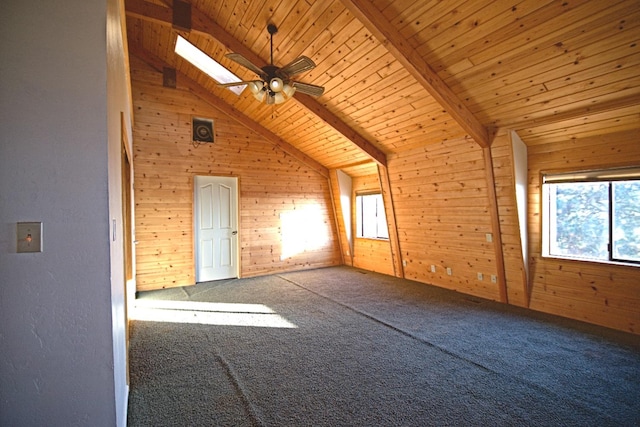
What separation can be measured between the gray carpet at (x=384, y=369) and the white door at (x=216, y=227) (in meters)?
1.66

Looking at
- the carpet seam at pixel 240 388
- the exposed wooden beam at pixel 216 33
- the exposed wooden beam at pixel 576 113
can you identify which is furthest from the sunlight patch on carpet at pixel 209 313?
the exposed wooden beam at pixel 576 113

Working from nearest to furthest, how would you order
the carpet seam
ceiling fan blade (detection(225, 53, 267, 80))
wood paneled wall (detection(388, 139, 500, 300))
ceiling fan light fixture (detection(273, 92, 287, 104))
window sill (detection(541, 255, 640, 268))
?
the carpet seam, ceiling fan blade (detection(225, 53, 267, 80)), ceiling fan light fixture (detection(273, 92, 287, 104)), window sill (detection(541, 255, 640, 268)), wood paneled wall (detection(388, 139, 500, 300))

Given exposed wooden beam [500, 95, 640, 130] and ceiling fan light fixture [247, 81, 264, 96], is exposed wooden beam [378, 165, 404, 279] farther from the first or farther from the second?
ceiling fan light fixture [247, 81, 264, 96]

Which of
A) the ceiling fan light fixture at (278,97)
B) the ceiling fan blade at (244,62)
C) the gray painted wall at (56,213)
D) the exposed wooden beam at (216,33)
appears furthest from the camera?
the exposed wooden beam at (216,33)

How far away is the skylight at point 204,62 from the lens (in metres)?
5.06

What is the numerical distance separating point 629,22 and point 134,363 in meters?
4.88

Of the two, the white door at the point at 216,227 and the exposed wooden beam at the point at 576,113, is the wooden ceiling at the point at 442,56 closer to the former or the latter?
the exposed wooden beam at the point at 576,113

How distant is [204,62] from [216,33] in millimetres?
1185

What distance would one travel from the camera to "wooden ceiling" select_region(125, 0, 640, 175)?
9.17 feet

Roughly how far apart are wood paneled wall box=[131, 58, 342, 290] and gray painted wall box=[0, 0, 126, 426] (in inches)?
181

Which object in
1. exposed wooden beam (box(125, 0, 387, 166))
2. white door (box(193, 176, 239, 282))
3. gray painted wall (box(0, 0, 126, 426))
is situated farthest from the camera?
white door (box(193, 176, 239, 282))

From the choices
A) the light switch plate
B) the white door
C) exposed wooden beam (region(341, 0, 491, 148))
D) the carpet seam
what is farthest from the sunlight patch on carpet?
exposed wooden beam (region(341, 0, 491, 148))

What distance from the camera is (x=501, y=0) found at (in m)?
2.73

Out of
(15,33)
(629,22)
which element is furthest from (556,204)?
(15,33)
